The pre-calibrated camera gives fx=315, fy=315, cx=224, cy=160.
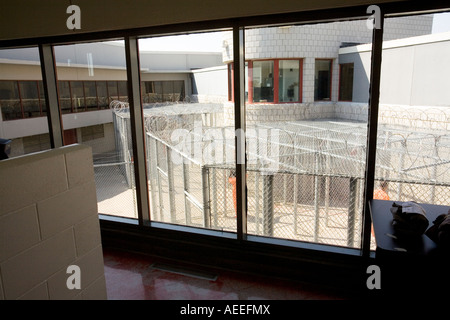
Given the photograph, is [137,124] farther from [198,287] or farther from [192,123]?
[198,287]

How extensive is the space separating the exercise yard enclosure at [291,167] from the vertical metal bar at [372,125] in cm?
14

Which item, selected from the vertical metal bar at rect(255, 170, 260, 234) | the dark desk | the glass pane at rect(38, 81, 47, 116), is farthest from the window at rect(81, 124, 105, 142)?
the dark desk

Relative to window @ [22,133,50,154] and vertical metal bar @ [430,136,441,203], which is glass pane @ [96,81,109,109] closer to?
window @ [22,133,50,154]

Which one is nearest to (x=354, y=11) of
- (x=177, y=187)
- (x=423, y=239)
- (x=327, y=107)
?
(x=327, y=107)

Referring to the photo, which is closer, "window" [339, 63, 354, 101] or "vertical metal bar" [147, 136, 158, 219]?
"window" [339, 63, 354, 101]

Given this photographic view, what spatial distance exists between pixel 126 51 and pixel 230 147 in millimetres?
1230

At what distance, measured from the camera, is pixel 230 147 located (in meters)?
2.99

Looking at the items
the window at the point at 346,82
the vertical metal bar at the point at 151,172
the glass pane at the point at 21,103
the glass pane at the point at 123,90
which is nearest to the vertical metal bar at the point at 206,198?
the vertical metal bar at the point at 151,172

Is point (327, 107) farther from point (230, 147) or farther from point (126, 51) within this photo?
point (126, 51)

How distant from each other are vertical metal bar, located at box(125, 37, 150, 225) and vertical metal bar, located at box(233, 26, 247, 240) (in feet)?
3.00

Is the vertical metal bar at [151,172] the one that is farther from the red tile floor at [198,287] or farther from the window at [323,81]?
the window at [323,81]

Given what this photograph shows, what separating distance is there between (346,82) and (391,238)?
154 cm

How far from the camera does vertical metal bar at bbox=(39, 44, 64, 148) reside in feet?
9.56

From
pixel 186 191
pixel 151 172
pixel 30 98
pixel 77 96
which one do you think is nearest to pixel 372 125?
pixel 186 191
